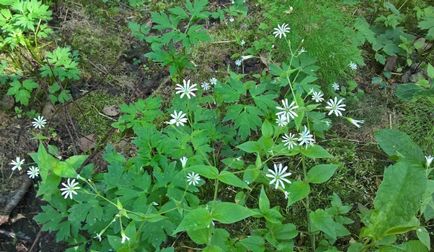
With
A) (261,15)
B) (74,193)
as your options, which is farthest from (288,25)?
(74,193)

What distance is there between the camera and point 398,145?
2.39 m

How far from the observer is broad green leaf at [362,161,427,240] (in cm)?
191

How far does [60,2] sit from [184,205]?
2.17 metres

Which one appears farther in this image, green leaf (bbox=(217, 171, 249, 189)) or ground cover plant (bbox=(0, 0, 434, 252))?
ground cover plant (bbox=(0, 0, 434, 252))

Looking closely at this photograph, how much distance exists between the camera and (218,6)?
3.57m

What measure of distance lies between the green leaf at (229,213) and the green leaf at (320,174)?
0.41 metres

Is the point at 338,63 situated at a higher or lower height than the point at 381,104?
higher

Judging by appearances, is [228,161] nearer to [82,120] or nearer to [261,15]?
[82,120]

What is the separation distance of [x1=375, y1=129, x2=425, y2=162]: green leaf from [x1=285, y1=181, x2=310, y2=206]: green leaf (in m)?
0.57

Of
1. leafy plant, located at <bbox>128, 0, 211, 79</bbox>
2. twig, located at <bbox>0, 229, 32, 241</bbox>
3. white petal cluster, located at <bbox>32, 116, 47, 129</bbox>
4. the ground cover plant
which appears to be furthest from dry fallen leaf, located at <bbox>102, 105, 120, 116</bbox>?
twig, located at <bbox>0, 229, 32, 241</bbox>

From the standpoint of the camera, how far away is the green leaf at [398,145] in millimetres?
2326

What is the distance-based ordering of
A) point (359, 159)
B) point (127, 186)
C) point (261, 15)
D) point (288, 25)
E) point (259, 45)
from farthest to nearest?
point (261, 15) < point (259, 45) < point (288, 25) < point (359, 159) < point (127, 186)

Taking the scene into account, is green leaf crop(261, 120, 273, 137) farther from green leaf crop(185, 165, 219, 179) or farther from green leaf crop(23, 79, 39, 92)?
green leaf crop(23, 79, 39, 92)

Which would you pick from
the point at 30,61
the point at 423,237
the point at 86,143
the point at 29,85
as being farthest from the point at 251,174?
the point at 30,61
